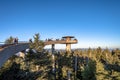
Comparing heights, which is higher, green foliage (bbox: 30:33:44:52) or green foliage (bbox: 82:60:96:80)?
green foliage (bbox: 30:33:44:52)

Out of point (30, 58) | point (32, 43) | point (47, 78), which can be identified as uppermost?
point (32, 43)

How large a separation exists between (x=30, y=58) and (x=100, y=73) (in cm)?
1493

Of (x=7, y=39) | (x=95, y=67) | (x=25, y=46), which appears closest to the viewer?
(x=95, y=67)

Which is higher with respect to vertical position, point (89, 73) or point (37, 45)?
point (37, 45)

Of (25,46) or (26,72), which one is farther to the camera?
(25,46)

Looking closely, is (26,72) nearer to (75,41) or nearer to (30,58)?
(30,58)

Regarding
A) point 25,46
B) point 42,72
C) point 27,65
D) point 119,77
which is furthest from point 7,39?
point 119,77

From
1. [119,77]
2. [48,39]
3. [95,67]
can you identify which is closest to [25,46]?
[95,67]

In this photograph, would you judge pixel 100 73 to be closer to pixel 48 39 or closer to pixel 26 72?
pixel 26 72

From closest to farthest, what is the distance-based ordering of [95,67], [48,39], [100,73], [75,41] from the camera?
[100,73] → [95,67] → [48,39] → [75,41]

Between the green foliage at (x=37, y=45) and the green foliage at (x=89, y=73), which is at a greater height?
the green foliage at (x=37, y=45)

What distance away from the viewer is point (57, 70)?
52062 mm

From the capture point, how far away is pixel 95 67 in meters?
41.8

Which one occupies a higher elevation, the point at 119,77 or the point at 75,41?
the point at 75,41
